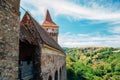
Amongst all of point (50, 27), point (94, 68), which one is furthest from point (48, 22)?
point (94, 68)

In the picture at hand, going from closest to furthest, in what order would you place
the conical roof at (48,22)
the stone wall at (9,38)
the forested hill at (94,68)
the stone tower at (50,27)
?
the stone wall at (9,38) < the stone tower at (50,27) < the conical roof at (48,22) < the forested hill at (94,68)

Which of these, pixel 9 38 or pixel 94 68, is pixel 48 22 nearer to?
pixel 9 38

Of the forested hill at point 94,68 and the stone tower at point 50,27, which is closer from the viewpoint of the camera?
the stone tower at point 50,27

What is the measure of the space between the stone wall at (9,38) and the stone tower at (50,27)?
46.5m

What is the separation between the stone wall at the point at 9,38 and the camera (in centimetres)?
798

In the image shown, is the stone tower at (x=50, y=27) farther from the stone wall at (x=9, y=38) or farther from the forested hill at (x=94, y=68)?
the stone wall at (x=9, y=38)

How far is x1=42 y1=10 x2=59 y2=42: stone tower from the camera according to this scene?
56147 millimetres

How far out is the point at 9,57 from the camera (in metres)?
8.41

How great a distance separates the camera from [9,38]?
8453 mm

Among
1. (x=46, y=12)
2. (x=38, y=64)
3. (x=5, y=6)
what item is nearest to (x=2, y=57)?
(x=5, y=6)

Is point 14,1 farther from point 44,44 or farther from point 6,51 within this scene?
point 44,44

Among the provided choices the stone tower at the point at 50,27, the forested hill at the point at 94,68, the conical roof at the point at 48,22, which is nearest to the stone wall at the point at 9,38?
the forested hill at the point at 94,68

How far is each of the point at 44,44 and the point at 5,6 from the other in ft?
22.4

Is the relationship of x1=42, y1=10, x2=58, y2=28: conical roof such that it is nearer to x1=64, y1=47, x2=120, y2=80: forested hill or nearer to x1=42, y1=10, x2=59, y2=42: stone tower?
x1=42, y1=10, x2=59, y2=42: stone tower
